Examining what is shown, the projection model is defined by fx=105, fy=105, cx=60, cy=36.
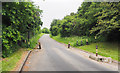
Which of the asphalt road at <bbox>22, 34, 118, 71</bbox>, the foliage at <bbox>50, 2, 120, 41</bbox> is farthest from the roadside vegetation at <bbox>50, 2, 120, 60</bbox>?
the asphalt road at <bbox>22, 34, 118, 71</bbox>

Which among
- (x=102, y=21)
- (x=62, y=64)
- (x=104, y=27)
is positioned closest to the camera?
(x=62, y=64)

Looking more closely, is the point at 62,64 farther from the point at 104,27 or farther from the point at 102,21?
the point at 102,21

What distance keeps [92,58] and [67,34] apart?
2130 centimetres

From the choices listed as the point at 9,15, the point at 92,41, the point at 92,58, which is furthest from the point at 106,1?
the point at 9,15

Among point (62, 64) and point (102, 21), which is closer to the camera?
point (62, 64)

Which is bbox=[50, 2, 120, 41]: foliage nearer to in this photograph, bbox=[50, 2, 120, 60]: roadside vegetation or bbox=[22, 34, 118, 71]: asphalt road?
bbox=[50, 2, 120, 60]: roadside vegetation

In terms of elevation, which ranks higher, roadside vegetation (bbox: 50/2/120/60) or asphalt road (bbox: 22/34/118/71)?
roadside vegetation (bbox: 50/2/120/60)

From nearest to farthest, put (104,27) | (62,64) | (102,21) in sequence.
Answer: (62,64) → (104,27) → (102,21)

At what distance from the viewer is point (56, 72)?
5.73m

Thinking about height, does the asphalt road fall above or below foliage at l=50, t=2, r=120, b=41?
below

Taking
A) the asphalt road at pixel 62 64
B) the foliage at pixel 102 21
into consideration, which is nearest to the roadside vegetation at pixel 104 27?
the foliage at pixel 102 21

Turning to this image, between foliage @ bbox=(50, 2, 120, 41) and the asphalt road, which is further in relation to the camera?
foliage @ bbox=(50, 2, 120, 41)

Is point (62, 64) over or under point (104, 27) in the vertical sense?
under

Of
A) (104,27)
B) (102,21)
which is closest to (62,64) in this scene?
(104,27)
